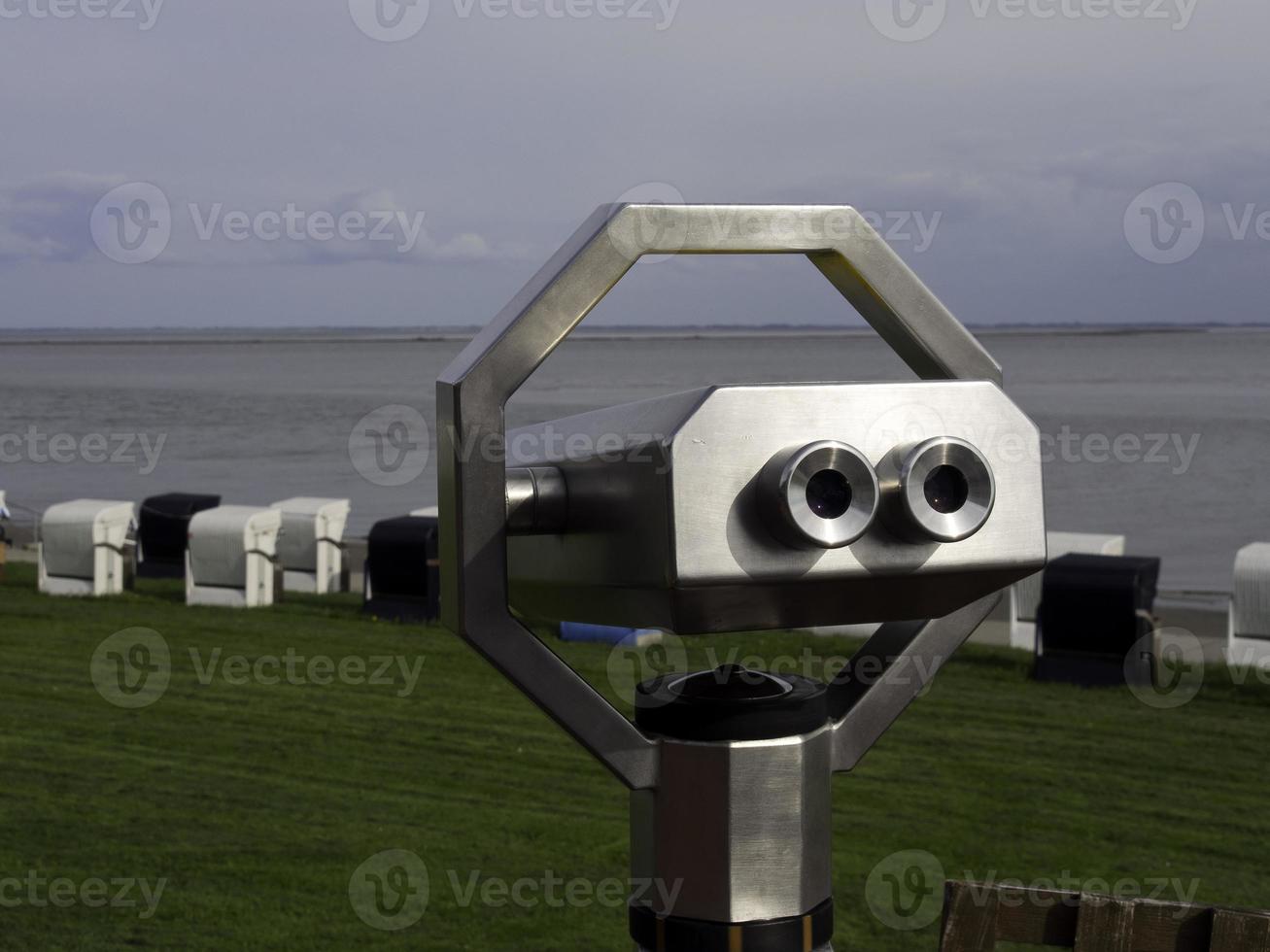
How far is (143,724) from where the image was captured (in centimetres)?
953

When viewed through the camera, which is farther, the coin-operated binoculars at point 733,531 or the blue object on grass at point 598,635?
the blue object on grass at point 598,635

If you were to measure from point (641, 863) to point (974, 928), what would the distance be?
139 centimetres

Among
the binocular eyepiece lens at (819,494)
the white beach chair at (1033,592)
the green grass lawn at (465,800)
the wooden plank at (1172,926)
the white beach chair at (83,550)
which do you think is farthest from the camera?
the white beach chair at (83,550)

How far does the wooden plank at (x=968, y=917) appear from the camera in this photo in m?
2.54

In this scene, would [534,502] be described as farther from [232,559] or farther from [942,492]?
[232,559]

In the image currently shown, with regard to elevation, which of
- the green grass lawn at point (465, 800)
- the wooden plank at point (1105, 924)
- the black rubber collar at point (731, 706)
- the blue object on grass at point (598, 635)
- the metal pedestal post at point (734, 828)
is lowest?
the green grass lawn at point (465, 800)

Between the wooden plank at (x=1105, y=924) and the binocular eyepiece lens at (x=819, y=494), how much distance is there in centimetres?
160

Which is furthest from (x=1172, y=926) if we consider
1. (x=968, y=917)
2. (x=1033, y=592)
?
(x=1033, y=592)

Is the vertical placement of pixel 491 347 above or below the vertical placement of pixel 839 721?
above

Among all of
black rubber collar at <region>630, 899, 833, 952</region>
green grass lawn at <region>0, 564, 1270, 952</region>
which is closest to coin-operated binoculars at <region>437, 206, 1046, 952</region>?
black rubber collar at <region>630, 899, 833, 952</region>

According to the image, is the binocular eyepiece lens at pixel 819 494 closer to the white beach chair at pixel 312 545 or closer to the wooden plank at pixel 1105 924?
the wooden plank at pixel 1105 924

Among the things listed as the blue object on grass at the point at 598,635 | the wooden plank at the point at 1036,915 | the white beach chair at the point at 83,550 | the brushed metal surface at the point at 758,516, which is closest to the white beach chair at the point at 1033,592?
the blue object on grass at the point at 598,635

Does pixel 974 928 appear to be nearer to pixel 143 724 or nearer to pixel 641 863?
pixel 641 863

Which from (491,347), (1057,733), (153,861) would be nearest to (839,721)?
(491,347)
